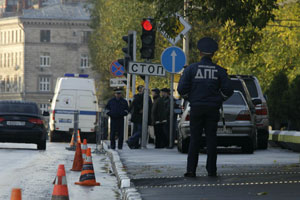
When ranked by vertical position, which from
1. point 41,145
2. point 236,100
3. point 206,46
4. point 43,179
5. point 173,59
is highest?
point 173,59

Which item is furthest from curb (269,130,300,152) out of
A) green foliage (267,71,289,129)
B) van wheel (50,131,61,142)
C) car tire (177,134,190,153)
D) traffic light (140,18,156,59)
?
van wheel (50,131,61,142)

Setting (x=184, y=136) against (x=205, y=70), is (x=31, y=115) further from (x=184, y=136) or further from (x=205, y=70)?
(x=205, y=70)

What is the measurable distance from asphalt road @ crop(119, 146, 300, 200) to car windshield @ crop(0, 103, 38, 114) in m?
11.0

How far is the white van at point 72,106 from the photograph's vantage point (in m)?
41.1

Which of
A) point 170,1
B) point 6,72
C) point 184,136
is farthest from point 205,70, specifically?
point 6,72

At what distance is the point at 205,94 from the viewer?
14023mm

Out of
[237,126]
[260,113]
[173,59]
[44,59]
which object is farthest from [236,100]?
[44,59]

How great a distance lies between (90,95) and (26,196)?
1119 inches

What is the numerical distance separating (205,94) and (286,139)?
483 inches

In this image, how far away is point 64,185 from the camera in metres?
9.05

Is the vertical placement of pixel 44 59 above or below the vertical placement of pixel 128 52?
above

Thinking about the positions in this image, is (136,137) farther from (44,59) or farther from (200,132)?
(44,59)

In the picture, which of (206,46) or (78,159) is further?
(78,159)

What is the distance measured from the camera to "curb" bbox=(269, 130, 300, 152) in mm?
24714
